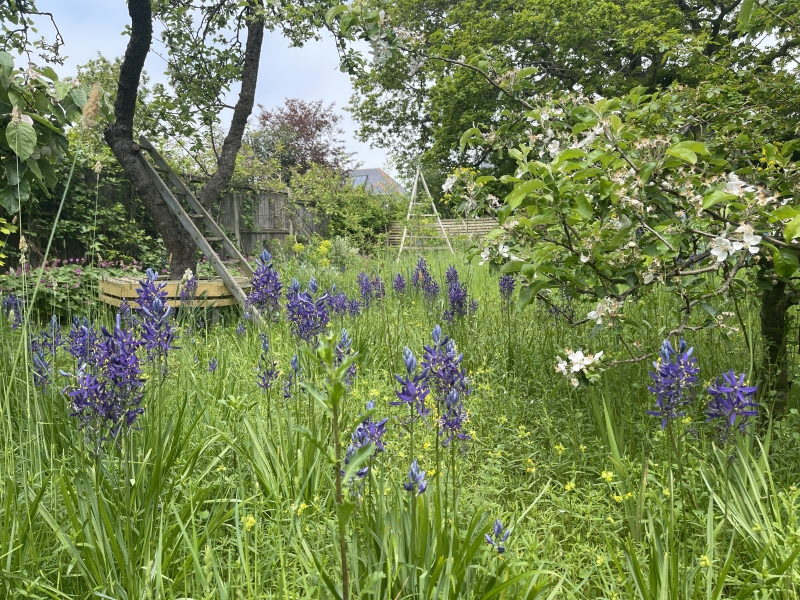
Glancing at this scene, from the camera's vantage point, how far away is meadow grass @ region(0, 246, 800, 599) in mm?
1358

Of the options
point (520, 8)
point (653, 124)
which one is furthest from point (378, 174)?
point (653, 124)

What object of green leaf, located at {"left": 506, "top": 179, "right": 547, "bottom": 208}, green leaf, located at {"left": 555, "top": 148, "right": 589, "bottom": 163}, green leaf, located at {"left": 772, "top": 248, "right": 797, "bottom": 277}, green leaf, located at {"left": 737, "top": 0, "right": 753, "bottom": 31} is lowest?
green leaf, located at {"left": 772, "top": 248, "right": 797, "bottom": 277}

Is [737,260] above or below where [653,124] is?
below

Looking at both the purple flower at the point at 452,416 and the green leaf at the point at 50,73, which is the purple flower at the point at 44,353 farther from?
the purple flower at the point at 452,416

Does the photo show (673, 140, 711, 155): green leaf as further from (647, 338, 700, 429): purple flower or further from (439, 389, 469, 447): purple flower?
(439, 389, 469, 447): purple flower

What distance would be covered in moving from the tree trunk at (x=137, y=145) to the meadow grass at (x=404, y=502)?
3.12m

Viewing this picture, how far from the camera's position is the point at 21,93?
1.97 m

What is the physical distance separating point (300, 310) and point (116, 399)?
0.83 metres

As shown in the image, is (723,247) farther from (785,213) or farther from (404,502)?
(404,502)

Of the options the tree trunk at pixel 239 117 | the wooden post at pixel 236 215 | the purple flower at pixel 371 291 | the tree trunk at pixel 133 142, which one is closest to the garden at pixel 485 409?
the purple flower at pixel 371 291

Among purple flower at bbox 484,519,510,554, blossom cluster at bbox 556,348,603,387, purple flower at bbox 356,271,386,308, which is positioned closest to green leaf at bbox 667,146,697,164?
blossom cluster at bbox 556,348,603,387

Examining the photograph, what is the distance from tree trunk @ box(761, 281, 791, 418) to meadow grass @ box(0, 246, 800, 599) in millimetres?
106

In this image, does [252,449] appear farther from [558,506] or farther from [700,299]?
[700,299]

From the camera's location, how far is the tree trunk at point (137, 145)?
520 cm
